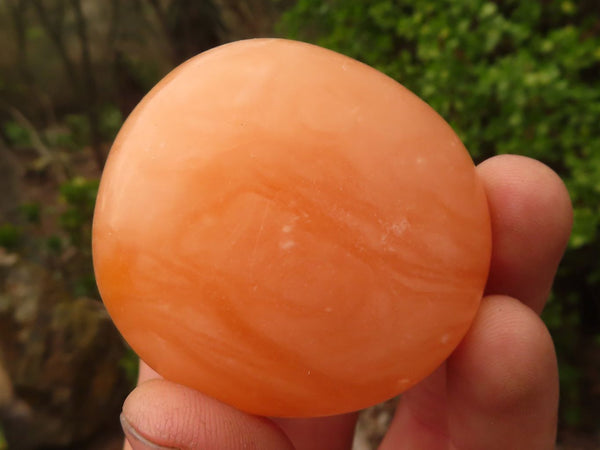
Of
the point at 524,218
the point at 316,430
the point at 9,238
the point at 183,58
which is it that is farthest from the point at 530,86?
the point at 183,58

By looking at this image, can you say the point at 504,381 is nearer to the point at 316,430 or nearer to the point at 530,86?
the point at 316,430

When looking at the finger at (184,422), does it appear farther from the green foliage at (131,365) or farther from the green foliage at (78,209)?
the green foliage at (78,209)

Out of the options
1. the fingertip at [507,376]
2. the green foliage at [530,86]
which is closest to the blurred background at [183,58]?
the green foliage at [530,86]

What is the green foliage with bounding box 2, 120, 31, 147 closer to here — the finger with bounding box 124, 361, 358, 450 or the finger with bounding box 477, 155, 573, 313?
the finger with bounding box 124, 361, 358, 450

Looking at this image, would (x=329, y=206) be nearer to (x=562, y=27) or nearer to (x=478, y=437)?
(x=478, y=437)

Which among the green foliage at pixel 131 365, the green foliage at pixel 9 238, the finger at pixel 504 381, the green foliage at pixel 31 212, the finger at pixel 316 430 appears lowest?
the green foliage at pixel 131 365

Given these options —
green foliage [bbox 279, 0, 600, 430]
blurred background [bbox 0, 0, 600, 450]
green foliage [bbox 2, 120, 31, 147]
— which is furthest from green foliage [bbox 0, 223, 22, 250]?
green foliage [bbox 279, 0, 600, 430]

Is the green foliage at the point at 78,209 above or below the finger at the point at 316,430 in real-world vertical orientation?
below
